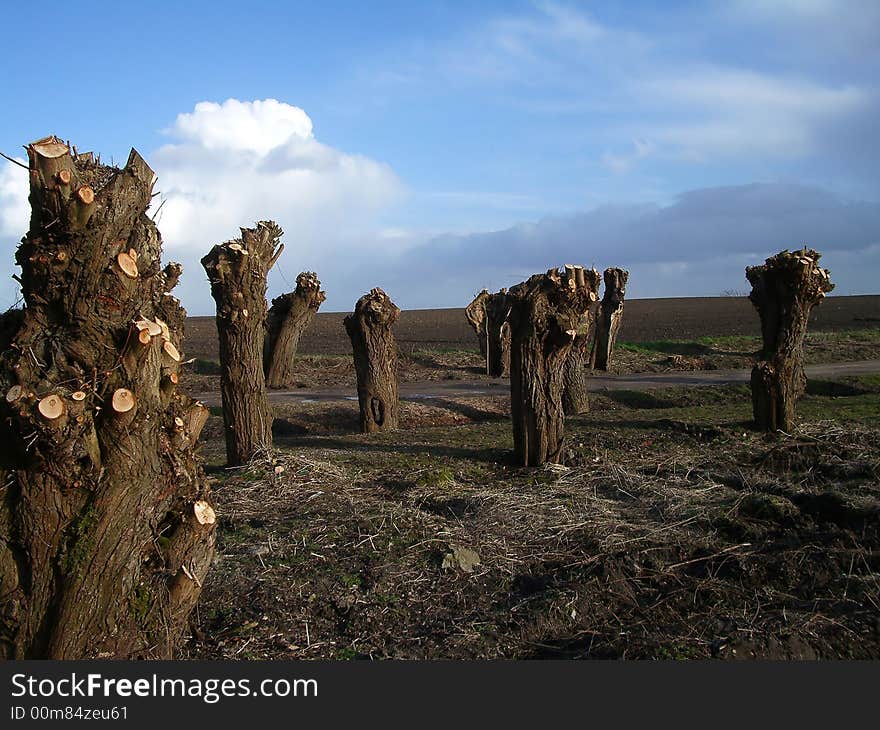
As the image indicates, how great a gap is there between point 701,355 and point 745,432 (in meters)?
13.1

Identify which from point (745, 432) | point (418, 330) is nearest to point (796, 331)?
point (745, 432)

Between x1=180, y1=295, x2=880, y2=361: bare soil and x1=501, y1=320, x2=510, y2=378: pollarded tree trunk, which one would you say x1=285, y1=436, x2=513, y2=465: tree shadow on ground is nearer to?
x1=501, y1=320, x2=510, y2=378: pollarded tree trunk

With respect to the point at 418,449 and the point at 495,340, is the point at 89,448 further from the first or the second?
the point at 495,340

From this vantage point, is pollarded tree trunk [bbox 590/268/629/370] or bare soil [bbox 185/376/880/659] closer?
bare soil [bbox 185/376/880/659]

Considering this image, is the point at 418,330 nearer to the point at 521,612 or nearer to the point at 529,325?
the point at 529,325

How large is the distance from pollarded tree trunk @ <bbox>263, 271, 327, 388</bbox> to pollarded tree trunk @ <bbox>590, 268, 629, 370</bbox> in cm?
762

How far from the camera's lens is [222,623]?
5.45m

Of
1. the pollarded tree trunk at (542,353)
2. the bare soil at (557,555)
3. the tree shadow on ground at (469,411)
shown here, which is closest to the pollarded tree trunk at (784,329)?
the bare soil at (557,555)

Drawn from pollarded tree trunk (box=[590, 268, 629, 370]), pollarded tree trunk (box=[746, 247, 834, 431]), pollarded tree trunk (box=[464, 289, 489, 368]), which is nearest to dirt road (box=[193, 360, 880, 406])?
pollarded tree trunk (box=[590, 268, 629, 370])

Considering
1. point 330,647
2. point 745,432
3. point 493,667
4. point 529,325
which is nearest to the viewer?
point 493,667

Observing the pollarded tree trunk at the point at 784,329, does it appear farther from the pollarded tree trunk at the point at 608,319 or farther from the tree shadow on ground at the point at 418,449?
the pollarded tree trunk at the point at 608,319

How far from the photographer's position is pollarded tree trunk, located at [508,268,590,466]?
9828 millimetres

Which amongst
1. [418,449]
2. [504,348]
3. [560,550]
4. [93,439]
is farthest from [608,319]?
[93,439]

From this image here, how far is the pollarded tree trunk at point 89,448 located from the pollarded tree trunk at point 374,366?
29.1 feet
